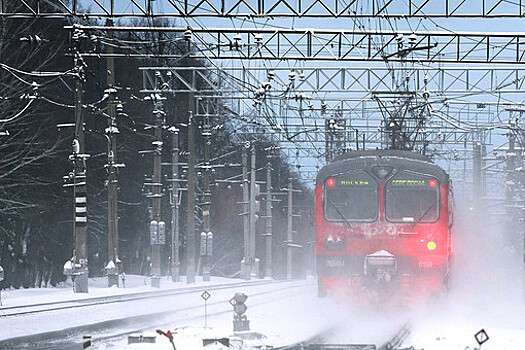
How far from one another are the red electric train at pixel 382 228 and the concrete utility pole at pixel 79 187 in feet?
36.7

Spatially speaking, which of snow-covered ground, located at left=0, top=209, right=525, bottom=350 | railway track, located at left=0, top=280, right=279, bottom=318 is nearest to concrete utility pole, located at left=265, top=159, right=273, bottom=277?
railway track, located at left=0, top=280, right=279, bottom=318

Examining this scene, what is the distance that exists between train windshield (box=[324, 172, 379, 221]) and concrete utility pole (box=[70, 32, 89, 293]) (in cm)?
1098

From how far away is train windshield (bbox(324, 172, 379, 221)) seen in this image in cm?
2200

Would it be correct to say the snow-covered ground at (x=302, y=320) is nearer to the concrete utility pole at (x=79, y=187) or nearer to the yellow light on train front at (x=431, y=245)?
the concrete utility pole at (x=79, y=187)

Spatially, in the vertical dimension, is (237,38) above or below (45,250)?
above

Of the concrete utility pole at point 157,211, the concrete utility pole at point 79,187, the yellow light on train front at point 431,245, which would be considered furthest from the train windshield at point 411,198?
the concrete utility pole at point 157,211

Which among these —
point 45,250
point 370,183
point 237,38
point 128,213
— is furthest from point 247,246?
point 370,183

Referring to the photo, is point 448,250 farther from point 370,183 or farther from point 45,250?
point 45,250

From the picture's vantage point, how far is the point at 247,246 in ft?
178

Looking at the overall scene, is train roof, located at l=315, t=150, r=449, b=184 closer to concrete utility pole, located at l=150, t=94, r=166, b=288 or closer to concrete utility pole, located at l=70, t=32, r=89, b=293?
concrete utility pole, located at l=70, t=32, r=89, b=293

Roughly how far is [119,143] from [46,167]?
37.7ft

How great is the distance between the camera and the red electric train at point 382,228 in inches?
843

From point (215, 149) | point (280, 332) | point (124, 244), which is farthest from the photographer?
point (215, 149)

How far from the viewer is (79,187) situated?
1245 inches
